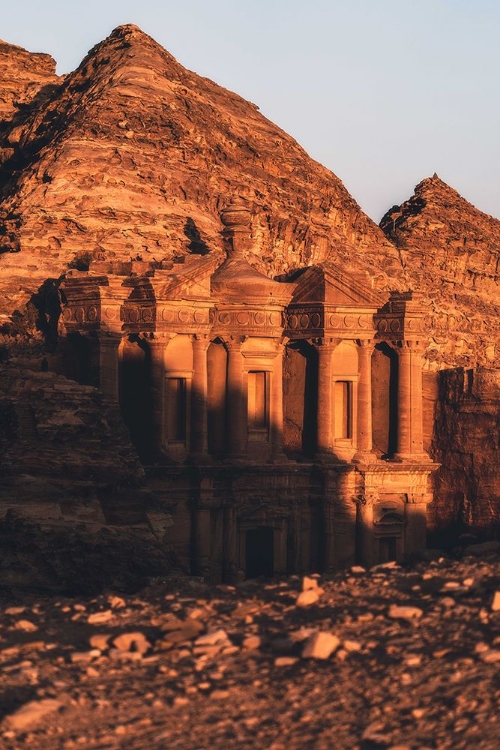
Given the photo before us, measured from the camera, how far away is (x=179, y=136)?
2448 inches

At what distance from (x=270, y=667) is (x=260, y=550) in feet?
99.7

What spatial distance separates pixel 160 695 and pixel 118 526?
1568 cm

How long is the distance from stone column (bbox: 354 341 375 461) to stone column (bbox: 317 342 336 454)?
1.09 meters

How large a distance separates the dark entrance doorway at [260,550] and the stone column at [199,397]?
286 centimetres

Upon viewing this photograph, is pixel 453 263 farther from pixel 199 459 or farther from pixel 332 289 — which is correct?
pixel 199 459

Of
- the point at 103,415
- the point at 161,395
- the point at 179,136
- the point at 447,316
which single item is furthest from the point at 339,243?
the point at 103,415

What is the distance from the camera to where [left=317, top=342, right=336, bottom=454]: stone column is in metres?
51.4

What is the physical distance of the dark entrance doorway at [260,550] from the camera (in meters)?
49.4

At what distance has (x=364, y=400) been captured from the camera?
173 ft

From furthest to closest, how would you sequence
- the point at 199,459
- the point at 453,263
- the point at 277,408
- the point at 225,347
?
the point at 453,263
the point at 277,408
the point at 225,347
the point at 199,459

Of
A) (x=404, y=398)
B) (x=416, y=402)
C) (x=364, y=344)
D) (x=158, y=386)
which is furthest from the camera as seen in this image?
(x=416, y=402)

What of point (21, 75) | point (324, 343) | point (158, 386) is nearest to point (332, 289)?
point (324, 343)

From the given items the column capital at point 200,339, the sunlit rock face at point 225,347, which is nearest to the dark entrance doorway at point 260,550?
the sunlit rock face at point 225,347

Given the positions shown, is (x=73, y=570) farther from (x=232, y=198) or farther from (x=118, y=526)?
(x=232, y=198)
